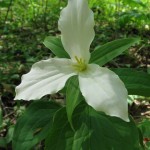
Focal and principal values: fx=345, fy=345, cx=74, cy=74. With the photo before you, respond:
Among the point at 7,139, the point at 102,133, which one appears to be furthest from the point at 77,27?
the point at 7,139

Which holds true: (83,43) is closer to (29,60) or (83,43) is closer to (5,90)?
(5,90)

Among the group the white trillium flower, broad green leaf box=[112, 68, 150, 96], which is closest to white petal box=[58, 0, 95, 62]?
the white trillium flower

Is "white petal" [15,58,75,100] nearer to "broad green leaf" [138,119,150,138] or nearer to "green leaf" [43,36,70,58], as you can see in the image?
"green leaf" [43,36,70,58]

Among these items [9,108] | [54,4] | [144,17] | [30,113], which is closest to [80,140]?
[30,113]

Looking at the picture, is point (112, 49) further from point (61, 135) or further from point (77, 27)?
point (61, 135)

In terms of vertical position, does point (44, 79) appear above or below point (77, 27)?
below
